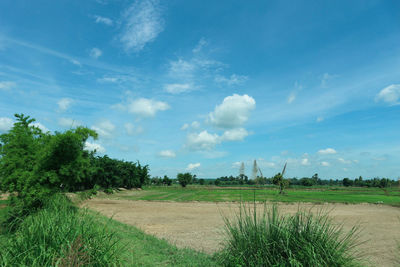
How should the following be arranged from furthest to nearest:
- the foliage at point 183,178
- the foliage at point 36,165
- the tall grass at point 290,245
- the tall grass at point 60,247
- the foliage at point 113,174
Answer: the foliage at point 183,178 < the foliage at point 113,174 < the foliage at point 36,165 < the tall grass at point 290,245 < the tall grass at point 60,247

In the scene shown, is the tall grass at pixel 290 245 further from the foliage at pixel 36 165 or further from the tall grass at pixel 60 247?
the foliage at pixel 36 165

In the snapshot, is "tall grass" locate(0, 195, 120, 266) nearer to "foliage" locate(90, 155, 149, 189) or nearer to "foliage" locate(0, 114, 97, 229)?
"foliage" locate(0, 114, 97, 229)

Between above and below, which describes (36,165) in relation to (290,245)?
above

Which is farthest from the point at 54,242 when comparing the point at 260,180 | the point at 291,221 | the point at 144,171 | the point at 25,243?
the point at 144,171

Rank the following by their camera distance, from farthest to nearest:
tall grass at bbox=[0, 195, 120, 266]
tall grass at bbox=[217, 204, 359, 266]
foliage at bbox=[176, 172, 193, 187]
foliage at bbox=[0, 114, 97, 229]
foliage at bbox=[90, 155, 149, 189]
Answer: foliage at bbox=[176, 172, 193, 187]
foliage at bbox=[90, 155, 149, 189]
foliage at bbox=[0, 114, 97, 229]
tall grass at bbox=[217, 204, 359, 266]
tall grass at bbox=[0, 195, 120, 266]

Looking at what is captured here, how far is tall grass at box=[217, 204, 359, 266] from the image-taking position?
5.32m

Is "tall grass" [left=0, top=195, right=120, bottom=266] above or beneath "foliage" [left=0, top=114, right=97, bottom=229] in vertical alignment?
beneath

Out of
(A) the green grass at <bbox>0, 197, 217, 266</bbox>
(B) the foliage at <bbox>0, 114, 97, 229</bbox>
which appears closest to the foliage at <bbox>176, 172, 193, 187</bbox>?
(B) the foliage at <bbox>0, 114, 97, 229</bbox>

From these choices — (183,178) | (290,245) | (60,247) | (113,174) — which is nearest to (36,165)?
(60,247)

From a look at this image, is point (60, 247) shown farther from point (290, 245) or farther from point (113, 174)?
point (113, 174)

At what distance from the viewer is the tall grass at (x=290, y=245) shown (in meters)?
5.32

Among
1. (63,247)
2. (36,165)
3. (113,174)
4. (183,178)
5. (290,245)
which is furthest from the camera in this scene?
(183,178)

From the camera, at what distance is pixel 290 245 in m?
5.61

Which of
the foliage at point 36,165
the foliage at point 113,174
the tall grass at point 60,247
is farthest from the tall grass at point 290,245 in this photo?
the foliage at point 113,174
